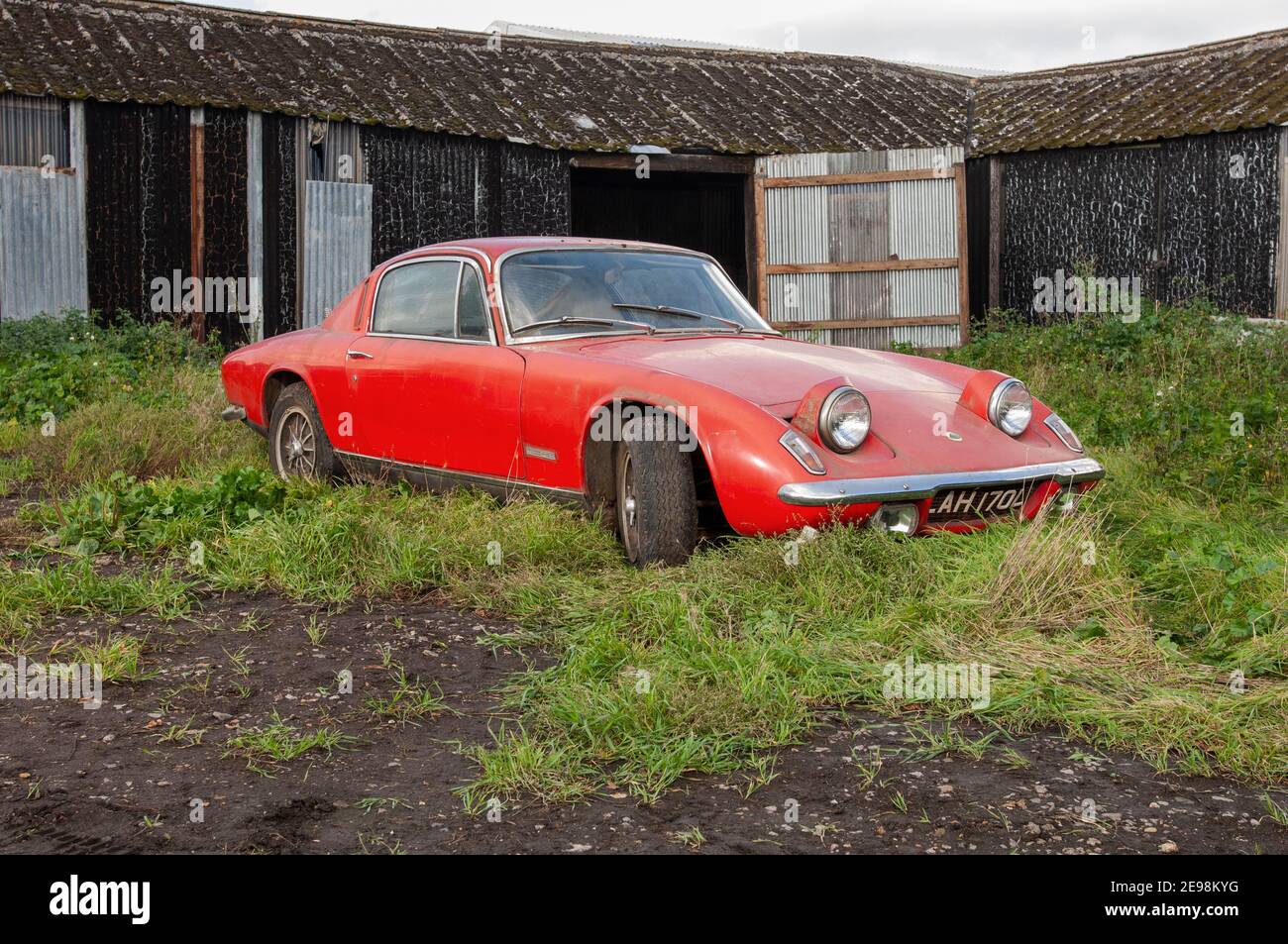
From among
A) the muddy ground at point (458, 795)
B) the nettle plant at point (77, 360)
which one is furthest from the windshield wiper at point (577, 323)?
the nettle plant at point (77, 360)

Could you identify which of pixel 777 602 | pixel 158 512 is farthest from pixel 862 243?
pixel 777 602

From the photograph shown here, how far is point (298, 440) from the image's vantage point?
23.4 ft

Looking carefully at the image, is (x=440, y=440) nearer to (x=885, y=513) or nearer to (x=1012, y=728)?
(x=885, y=513)

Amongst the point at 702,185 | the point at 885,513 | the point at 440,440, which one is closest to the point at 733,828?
the point at 885,513

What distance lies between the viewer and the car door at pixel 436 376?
5672 millimetres

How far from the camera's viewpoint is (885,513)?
4777 mm

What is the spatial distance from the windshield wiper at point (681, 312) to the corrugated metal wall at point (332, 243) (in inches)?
304

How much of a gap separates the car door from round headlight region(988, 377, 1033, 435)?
2015 mm

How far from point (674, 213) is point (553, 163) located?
14.2ft

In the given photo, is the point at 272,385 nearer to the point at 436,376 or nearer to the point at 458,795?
the point at 436,376

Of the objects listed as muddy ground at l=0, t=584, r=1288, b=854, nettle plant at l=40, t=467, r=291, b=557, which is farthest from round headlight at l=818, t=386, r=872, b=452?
nettle plant at l=40, t=467, r=291, b=557

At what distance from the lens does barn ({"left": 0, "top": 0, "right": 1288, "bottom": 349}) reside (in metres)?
12.1

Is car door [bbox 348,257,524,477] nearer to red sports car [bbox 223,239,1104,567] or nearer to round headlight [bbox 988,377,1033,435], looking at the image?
red sports car [bbox 223,239,1104,567]

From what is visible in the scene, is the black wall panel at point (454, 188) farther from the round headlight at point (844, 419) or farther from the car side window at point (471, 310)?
the round headlight at point (844, 419)
